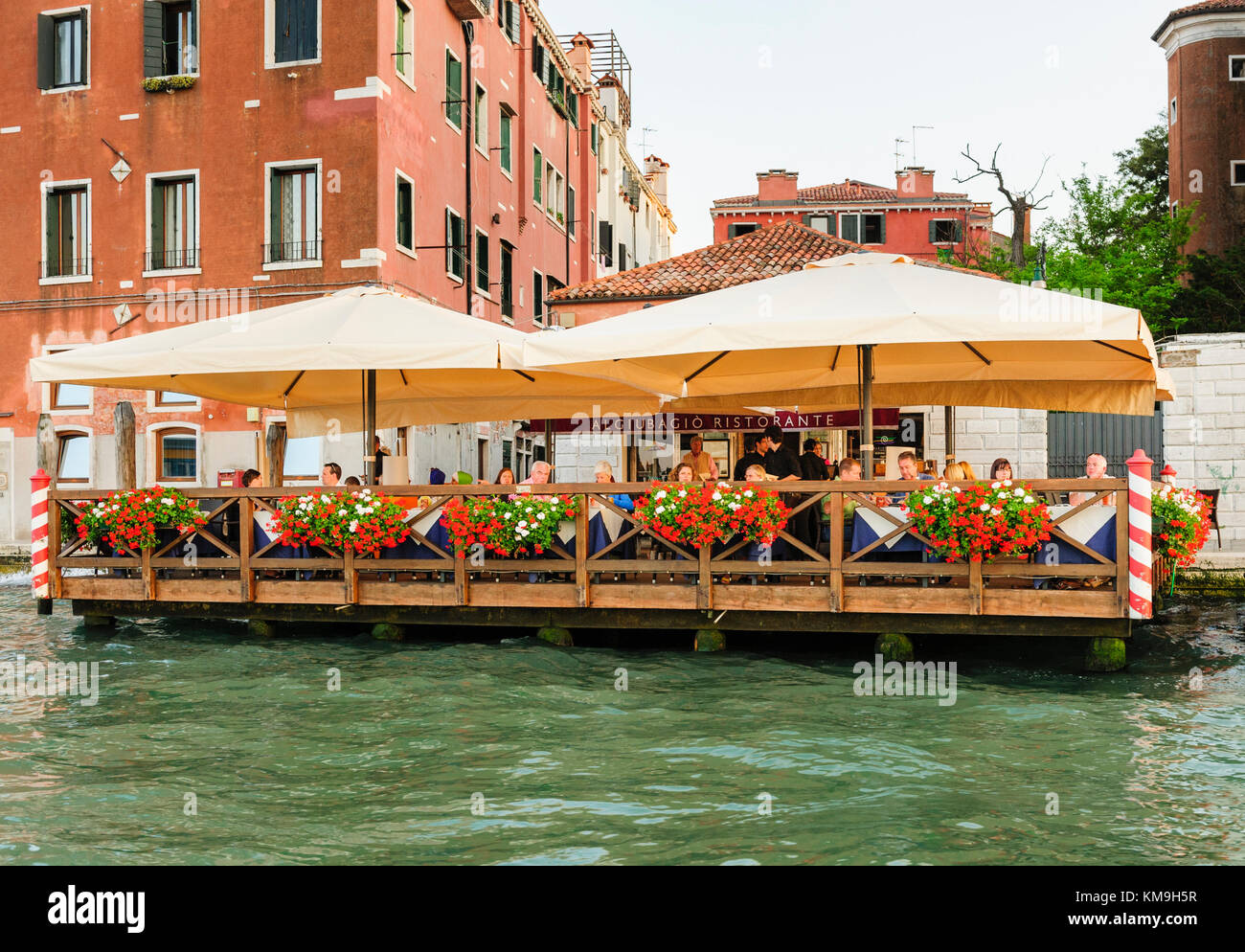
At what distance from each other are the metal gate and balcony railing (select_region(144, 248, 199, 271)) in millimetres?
14612

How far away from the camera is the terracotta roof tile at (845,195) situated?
49969 millimetres

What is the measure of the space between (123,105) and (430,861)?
1960 centimetres

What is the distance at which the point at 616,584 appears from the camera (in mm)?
9977

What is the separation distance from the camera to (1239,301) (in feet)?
110

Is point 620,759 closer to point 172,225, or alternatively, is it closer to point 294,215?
point 294,215

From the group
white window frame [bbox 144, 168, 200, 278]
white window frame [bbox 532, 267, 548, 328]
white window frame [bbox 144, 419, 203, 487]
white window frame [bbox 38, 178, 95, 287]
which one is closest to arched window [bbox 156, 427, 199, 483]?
white window frame [bbox 144, 419, 203, 487]

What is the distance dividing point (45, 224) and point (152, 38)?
3.84m

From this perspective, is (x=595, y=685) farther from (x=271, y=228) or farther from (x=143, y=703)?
(x=271, y=228)

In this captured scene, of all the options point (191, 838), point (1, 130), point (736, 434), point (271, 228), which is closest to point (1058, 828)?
point (191, 838)

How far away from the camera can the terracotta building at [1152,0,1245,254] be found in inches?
1422

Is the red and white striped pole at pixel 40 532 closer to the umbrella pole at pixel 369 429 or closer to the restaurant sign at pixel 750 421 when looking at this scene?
the umbrella pole at pixel 369 429

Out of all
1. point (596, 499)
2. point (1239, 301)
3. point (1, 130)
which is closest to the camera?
point (596, 499)

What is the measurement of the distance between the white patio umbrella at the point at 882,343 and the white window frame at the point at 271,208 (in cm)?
992

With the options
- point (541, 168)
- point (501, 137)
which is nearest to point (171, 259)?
point (501, 137)
